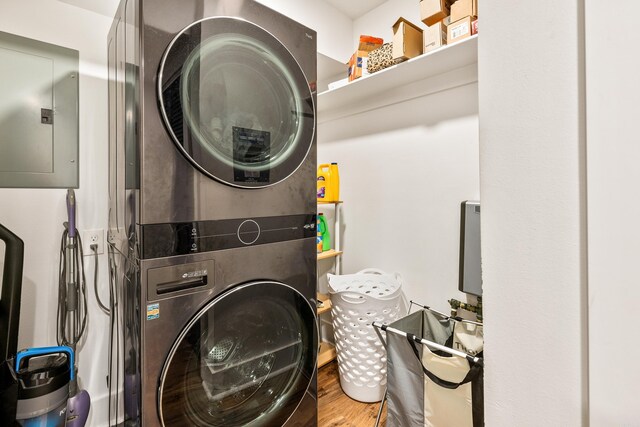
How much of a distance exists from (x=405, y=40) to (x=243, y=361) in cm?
178

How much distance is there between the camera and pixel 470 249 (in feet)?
5.41

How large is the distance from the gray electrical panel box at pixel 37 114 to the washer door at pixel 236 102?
94 cm

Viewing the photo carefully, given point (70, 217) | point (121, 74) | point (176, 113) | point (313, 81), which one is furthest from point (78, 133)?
point (313, 81)

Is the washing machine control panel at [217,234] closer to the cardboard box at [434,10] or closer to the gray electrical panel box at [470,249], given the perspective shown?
the gray electrical panel box at [470,249]

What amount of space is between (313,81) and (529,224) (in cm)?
108

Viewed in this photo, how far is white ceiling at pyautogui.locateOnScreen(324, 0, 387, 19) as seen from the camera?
2.21 metres

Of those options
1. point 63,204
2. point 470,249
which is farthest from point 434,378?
point 63,204

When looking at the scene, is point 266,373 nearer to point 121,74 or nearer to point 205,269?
point 205,269

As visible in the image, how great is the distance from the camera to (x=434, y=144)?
1.93m

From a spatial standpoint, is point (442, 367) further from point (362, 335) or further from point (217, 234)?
point (217, 234)

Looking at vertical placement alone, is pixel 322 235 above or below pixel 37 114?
below

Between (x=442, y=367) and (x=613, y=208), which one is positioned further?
(x=442, y=367)

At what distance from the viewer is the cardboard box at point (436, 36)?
1604 mm

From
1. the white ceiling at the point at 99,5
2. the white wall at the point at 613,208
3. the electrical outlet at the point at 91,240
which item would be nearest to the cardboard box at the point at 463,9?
the white wall at the point at 613,208
